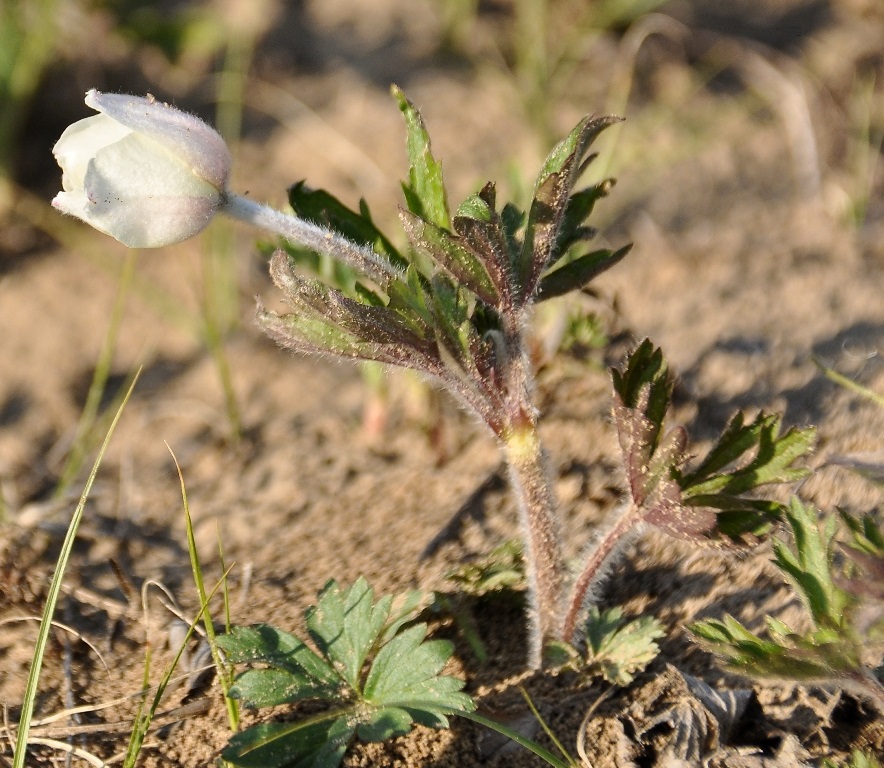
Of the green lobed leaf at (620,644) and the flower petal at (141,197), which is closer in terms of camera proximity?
the flower petal at (141,197)

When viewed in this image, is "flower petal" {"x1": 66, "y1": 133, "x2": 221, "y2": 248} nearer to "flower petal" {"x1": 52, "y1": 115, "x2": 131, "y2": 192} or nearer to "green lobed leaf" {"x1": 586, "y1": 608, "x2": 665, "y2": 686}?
"flower petal" {"x1": 52, "y1": 115, "x2": 131, "y2": 192}

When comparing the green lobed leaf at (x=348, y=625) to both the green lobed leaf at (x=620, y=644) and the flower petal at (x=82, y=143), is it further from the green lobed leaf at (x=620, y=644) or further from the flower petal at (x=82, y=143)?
the flower petal at (x=82, y=143)

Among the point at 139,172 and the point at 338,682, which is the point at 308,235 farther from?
the point at 338,682

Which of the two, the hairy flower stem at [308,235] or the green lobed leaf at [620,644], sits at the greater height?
the hairy flower stem at [308,235]

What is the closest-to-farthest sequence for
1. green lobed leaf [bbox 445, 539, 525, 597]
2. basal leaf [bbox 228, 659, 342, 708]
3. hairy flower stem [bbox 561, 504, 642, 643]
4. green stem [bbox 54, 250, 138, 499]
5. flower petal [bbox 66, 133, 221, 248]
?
flower petal [bbox 66, 133, 221, 248], basal leaf [bbox 228, 659, 342, 708], hairy flower stem [bbox 561, 504, 642, 643], green lobed leaf [bbox 445, 539, 525, 597], green stem [bbox 54, 250, 138, 499]

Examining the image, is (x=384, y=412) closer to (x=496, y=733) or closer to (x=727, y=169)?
(x=496, y=733)

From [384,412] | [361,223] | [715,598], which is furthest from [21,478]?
[715,598]

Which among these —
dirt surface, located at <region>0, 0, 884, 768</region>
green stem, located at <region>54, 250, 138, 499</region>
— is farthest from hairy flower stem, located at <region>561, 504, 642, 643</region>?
green stem, located at <region>54, 250, 138, 499</region>

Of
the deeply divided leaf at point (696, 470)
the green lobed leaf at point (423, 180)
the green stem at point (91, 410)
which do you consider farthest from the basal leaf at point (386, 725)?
the green stem at point (91, 410)
